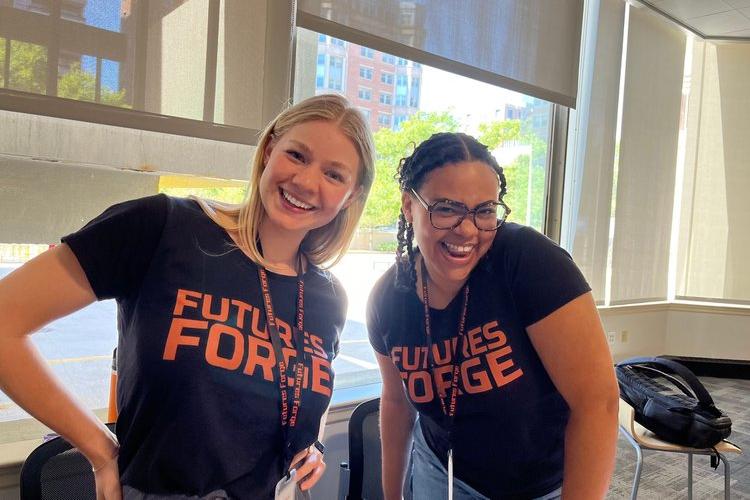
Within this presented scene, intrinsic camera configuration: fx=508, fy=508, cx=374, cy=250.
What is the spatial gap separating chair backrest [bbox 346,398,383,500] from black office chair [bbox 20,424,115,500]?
0.66 meters

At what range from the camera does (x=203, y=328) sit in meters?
0.92

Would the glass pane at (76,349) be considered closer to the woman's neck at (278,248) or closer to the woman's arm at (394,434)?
the woman's neck at (278,248)

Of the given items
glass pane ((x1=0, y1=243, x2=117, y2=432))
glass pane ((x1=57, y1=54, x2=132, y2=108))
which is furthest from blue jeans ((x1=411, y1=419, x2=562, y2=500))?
glass pane ((x1=57, y1=54, x2=132, y2=108))

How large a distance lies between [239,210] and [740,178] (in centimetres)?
548

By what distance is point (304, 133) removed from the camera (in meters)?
1.07

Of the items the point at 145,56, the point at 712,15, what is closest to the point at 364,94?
the point at 145,56

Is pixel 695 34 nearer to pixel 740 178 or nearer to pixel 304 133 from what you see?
pixel 740 178

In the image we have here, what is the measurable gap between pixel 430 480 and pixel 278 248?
2.26 feet

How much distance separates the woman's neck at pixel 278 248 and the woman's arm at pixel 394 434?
0.38 m

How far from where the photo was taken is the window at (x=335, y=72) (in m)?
2.34

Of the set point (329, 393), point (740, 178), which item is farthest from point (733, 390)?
point (329, 393)

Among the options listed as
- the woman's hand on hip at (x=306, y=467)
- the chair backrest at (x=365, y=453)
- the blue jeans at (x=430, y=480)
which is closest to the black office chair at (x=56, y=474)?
the woman's hand on hip at (x=306, y=467)

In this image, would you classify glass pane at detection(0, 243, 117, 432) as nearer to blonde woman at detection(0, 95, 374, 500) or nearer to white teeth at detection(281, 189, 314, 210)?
blonde woman at detection(0, 95, 374, 500)

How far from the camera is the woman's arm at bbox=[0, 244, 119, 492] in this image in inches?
32.8
